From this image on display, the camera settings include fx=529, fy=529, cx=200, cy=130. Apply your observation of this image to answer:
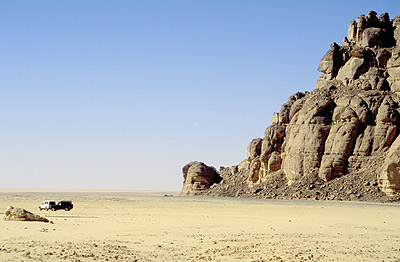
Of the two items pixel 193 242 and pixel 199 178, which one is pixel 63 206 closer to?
pixel 193 242

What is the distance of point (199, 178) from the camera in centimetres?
10694

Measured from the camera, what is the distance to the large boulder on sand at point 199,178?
106 metres

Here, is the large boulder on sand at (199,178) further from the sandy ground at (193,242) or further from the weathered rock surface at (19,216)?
the weathered rock surface at (19,216)

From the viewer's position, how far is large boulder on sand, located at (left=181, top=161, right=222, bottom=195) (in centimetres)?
10613

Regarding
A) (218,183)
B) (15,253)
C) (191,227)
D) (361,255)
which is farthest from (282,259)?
(218,183)

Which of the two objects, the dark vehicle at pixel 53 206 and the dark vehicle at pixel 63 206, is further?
the dark vehicle at pixel 63 206

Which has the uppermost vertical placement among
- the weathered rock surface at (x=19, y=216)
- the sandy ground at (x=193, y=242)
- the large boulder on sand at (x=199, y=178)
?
the large boulder on sand at (x=199, y=178)

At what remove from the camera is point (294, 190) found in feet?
253

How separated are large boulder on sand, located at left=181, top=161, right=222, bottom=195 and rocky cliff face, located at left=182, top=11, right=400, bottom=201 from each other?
8180 mm

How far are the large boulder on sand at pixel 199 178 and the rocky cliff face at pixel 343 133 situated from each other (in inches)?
322

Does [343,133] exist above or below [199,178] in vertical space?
above

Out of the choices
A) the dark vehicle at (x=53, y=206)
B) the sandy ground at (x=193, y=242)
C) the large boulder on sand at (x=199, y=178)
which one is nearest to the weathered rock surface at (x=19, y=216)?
the sandy ground at (x=193, y=242)

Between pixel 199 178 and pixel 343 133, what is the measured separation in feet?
124

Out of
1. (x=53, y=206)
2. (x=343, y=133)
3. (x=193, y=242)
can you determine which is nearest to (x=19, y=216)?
(x=193, y=242)
